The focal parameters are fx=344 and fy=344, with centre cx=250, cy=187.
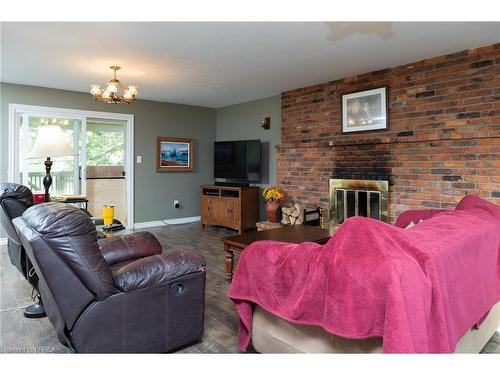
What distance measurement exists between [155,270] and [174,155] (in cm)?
487

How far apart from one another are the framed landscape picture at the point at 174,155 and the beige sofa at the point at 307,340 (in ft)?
16.3

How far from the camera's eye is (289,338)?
5.13 ft

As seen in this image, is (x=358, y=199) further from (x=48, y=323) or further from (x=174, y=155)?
(x=174, y=155)

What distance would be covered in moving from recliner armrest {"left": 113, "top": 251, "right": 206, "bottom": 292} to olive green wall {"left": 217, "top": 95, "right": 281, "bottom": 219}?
156 inches

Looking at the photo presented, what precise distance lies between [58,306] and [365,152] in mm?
3729

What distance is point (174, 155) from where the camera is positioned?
646cm

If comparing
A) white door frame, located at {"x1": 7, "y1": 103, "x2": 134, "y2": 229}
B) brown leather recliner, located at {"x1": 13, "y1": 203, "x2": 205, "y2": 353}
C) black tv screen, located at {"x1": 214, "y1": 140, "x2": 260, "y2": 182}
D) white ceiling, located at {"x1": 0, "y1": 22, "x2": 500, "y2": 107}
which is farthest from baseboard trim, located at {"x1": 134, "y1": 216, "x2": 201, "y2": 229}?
brown leather recliner, located at {"x1": 13, "y1": 203, "x2": 205, "y2": 353}

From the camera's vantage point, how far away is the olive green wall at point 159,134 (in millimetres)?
5246

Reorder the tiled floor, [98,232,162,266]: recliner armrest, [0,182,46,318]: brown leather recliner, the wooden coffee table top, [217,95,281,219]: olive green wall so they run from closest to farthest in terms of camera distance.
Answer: the tiled floor < [0,182,46,318]: brown leather recliner < [98,232,162,266]: recliner armrest < the wooden coffee table top < [217,95,281,219]: olive green wall

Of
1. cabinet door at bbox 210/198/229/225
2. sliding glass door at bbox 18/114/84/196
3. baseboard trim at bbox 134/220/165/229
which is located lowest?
baseboard trim at bbox 134/220/165/229

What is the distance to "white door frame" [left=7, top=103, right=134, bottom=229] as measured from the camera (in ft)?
15.8

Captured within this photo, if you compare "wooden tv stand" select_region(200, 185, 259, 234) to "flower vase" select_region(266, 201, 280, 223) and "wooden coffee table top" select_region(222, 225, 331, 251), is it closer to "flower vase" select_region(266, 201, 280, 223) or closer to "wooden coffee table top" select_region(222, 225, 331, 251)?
"flower vase" select_region(266, 201, 280, 223)

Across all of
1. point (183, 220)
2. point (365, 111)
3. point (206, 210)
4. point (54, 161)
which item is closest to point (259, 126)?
point (206, 210)
